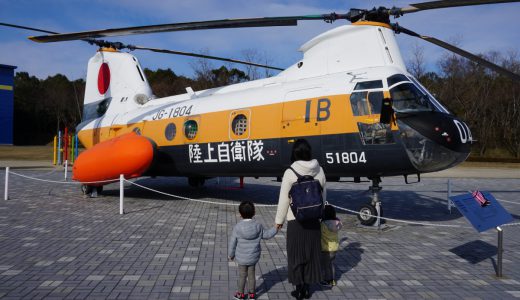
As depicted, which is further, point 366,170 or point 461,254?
point 366,170

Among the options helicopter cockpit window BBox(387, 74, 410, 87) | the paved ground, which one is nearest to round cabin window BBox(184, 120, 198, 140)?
the paved ground

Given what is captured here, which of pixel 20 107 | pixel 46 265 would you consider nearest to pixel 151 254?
pixel 46 265

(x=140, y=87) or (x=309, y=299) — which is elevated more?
(x=140, y=87)

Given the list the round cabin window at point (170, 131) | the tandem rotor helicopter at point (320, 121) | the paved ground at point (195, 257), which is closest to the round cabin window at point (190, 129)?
the tandem rotor helicopter at point (320, 121)

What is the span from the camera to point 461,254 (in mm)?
6922

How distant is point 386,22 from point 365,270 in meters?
6.05

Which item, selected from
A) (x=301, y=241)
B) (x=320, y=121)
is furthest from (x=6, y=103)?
(x=301, y=241)

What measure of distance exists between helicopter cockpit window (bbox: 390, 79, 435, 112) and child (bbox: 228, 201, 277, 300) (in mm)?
4831

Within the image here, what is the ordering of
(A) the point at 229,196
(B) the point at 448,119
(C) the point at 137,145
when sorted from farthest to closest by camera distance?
(A) the point at 229,196 < (C) the point at 137,145 < (B) the point at 448,119

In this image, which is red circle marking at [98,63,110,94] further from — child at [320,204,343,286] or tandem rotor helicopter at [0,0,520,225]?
child at [320,204,343,286]

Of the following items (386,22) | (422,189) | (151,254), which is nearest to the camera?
(151,254)

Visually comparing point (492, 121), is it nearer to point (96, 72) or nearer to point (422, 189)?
point (422, 189)

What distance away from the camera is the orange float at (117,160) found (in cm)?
1127

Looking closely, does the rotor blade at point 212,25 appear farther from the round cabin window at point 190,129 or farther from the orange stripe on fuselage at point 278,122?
the round cabin window at point 190,129
